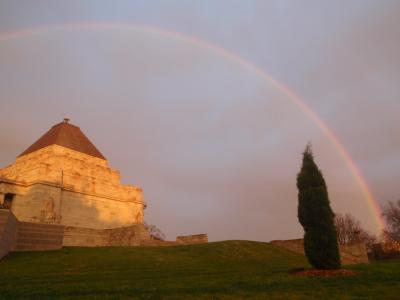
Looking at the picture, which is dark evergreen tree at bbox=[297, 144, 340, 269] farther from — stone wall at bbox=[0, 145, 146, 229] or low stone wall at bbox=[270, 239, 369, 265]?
stone wall at bbox=[0, 145, 146, 229]

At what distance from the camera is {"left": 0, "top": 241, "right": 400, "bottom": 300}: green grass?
10.2 m

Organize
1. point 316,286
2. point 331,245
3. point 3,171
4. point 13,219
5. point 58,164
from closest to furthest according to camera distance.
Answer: point 316,286, point 331,245, point 13,219, point 58,164, point 3,171

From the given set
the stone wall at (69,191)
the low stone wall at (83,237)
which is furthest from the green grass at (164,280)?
the stone wall at (69,191)

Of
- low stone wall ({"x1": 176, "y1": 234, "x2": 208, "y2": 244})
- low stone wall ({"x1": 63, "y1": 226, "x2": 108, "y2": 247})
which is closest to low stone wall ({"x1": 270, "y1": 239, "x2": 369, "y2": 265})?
low stone wall ({"x1": 176, "y1": 234, "x2": 208, "y2": 244})

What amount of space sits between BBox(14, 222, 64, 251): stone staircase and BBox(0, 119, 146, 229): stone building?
10117 mm

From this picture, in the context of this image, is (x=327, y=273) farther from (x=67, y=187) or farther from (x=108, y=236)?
(x=67, y=187)

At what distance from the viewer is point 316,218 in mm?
15312

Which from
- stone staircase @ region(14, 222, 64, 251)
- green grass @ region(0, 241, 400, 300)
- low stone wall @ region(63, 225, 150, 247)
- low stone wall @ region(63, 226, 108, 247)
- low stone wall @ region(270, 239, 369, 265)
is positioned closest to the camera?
green grass @ region(0, 241, 400, 300)

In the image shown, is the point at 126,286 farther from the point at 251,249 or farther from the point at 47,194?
the point at 47,194

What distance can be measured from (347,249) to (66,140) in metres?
35.0

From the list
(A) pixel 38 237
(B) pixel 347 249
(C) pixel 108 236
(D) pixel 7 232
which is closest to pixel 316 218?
(B) pixel 347 249

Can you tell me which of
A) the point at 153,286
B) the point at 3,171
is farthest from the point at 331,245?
the point at 3,171

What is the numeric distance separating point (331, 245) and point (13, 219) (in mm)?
19860

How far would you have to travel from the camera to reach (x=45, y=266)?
56.7ft
